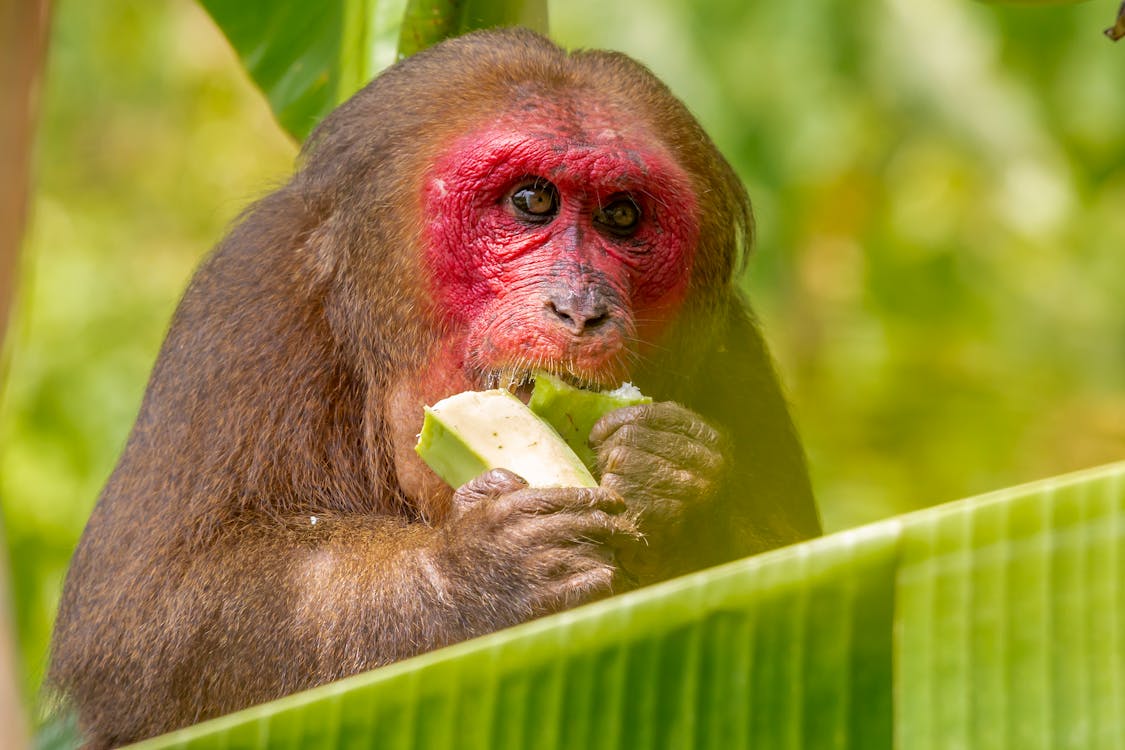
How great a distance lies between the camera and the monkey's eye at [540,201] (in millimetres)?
4363

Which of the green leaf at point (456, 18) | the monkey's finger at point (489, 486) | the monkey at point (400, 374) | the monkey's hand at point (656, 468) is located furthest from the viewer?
the green leaf at point (456, 18)

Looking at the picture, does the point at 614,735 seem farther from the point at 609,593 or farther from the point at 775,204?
the point at 775,204

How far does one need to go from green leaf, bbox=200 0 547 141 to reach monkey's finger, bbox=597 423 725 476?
2.03m

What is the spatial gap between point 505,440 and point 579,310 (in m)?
0.49

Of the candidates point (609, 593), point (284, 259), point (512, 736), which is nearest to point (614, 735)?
point (512, 736)

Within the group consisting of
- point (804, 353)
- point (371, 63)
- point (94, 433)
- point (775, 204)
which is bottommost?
point (804, 353)

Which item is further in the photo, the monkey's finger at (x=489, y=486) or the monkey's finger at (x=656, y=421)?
the monkey's finger at (x=656, y=421)

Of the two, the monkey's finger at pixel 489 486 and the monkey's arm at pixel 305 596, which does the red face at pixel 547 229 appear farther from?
the monkey's arm at pixel 305 596

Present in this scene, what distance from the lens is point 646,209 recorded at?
448 cm

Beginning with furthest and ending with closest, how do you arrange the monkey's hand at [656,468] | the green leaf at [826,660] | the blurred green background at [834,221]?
the blurred green background at [834,221], the monkey's hand at [656,468], the green leaf at [826,660]

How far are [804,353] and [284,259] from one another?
23.9 feet

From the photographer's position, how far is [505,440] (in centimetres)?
374

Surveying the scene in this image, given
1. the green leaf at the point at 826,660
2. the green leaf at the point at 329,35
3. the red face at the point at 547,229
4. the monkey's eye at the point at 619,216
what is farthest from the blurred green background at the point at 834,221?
the green leaf at the point at 826,660

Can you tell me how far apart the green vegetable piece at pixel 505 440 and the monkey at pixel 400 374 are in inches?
2.2
